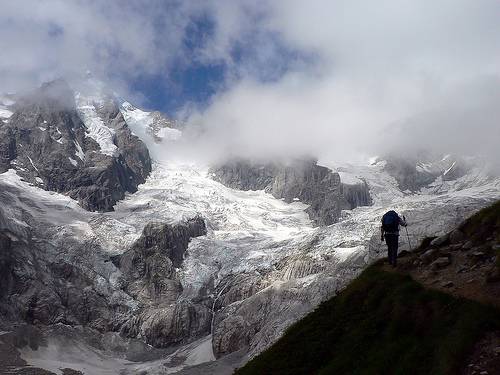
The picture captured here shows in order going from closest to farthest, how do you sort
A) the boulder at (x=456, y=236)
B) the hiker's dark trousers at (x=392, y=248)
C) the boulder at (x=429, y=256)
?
the boulder at (x=429, y=256)
the boulder at (x=456, y=236)
the hiker's dark trousers at (x=392, y=248)

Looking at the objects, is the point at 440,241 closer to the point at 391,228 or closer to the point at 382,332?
the point at 391,228

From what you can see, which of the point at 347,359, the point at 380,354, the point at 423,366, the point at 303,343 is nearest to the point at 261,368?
the point at 303,343

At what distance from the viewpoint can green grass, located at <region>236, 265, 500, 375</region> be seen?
17953mm

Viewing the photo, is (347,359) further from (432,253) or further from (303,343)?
(432,253)

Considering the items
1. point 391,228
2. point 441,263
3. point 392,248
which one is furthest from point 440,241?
point 441,263

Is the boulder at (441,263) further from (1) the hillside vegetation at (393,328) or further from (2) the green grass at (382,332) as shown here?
(2) the green grass at (382,332)

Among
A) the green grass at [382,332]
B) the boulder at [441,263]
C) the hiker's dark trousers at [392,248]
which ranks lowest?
the green grass at [382,332]

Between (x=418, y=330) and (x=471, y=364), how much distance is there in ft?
10.1

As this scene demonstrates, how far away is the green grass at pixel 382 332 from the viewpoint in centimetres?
1795

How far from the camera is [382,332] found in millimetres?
21156

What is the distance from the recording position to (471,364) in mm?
16750

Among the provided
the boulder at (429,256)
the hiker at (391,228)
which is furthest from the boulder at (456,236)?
the hiker at (391,228)

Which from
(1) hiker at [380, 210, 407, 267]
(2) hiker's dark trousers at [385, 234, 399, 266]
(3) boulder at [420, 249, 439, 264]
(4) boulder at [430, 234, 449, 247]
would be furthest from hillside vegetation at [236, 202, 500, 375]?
(1) hiker at [380, 210, 407, 267]

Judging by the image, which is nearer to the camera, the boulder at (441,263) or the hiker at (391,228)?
the boulder at (441,263)
